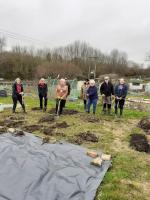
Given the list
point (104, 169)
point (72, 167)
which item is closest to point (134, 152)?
point (104, 169)

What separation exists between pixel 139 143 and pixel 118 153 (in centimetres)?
105

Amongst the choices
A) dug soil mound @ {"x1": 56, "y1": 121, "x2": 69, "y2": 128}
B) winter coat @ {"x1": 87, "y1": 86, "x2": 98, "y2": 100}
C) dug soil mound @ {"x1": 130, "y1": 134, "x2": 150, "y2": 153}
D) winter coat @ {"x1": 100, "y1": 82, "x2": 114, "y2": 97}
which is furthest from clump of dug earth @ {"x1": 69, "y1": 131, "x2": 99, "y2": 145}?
winter coat @ {"x1": 100, "y1": 82, "x2": 114, "y2": 97}

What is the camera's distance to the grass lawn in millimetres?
4148

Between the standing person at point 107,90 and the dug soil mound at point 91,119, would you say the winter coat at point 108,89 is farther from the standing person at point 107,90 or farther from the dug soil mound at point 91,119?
the dug soil mound at point 91,119

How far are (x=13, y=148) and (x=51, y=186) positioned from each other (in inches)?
70.9

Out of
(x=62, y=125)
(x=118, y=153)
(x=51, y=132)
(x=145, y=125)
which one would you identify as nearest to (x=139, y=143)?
(x=118, y=153)

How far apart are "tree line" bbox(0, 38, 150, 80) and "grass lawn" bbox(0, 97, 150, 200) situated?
1402 inches

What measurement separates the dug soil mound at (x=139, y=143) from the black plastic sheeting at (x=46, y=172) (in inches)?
59.3

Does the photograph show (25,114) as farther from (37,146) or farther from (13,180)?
(13,180)

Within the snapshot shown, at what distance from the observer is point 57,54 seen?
218 ft

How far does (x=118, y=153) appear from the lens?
599 cm

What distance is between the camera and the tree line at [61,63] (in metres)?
48.4

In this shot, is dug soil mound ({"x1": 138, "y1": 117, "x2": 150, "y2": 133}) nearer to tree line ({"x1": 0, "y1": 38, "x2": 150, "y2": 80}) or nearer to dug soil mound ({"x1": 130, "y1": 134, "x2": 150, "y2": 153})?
dug soil mound ({"x1": 130, "y1": 134, "x2": 150, "y2": 153})

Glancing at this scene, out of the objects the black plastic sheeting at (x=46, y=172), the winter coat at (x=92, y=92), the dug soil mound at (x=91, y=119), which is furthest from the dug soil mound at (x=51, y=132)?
the winter coat at (x=92, y=92)
